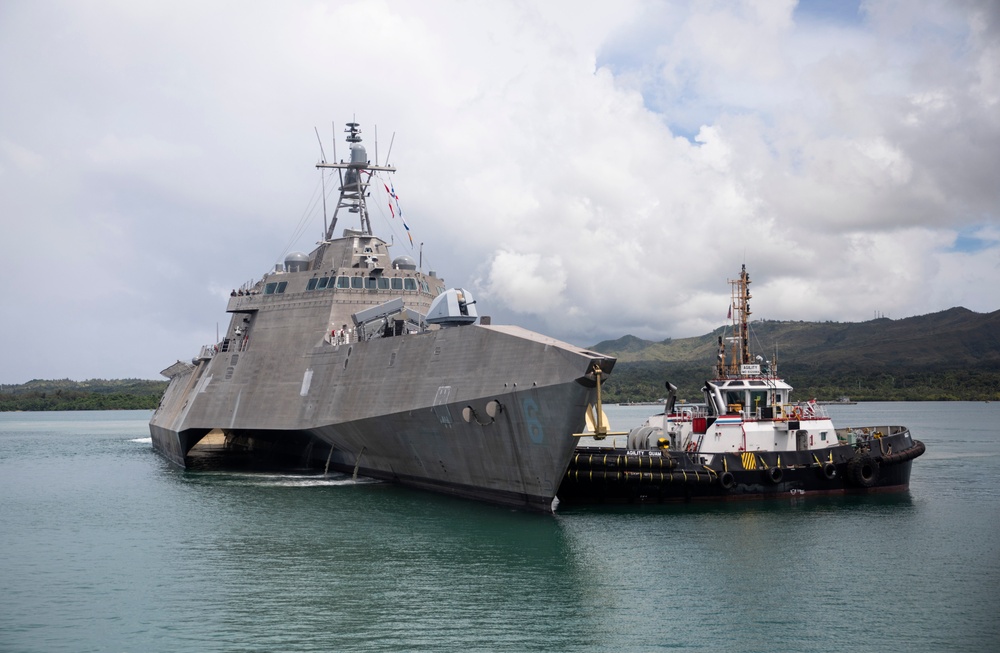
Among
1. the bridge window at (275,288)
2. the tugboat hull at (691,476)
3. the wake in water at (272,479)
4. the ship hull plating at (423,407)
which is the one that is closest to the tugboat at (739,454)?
the tugboat hull at (691,476)

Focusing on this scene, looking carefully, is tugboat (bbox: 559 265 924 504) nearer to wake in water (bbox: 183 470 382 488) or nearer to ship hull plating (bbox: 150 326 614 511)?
ship hull plating (bbox: 150 326 614 511)

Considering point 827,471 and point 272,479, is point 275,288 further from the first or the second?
point 827,471

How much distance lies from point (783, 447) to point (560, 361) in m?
9.56

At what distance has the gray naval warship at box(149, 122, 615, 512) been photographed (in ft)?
60.9

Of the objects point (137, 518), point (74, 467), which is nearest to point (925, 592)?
point (137, 518)

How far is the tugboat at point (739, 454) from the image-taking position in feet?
73.7

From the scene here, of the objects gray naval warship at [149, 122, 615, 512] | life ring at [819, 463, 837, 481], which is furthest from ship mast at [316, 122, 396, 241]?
life ring at [819, 463, 837, 481]

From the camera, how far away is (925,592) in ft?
46.3

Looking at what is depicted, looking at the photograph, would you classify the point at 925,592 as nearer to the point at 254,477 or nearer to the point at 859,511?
the point at 859,511

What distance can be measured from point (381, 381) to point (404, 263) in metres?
9.46

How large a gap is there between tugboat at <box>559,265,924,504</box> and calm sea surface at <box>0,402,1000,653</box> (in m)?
0.58

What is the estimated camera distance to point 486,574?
14914 millimetres

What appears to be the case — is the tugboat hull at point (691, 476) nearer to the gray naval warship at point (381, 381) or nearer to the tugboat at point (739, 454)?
the tugboat at point (739, 454)

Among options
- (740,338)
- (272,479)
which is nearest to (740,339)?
(740,338)
